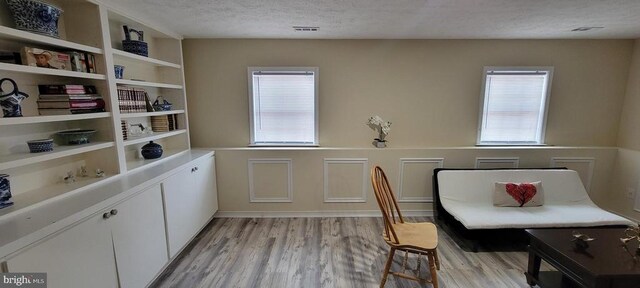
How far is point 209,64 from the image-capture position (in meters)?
3.21

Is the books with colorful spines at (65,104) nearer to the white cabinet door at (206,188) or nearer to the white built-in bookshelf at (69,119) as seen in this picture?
the white built-in bookshelf at (69,119)

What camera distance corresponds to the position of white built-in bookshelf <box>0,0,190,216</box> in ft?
5.07

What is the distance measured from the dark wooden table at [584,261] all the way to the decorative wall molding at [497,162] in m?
1.26

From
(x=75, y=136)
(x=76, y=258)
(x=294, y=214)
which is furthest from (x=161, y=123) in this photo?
(x=294, y=214)

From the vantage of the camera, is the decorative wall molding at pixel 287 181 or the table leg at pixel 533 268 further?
the decorative wall molding at pixel 287 181

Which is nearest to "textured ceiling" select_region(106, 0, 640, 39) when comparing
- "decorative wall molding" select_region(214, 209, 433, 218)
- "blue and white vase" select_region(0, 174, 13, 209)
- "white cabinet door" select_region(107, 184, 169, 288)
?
"blue and white vase" select_region(0, 174, 13, 209)

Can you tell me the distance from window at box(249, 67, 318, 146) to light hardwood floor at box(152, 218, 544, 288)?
1098 mm

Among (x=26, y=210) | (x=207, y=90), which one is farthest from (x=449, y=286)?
(x=207, y=90)

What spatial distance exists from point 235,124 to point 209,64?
786mm

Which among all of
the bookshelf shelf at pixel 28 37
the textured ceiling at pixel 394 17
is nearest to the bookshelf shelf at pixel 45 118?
the bookshelf shelf at pixel 28 37

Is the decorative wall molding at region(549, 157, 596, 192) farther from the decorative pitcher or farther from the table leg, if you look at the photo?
the decorative pitcher

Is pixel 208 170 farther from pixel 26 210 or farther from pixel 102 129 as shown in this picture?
pixel 26 210

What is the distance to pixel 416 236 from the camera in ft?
6.66

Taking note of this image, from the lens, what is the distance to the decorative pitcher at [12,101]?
1.43 m
